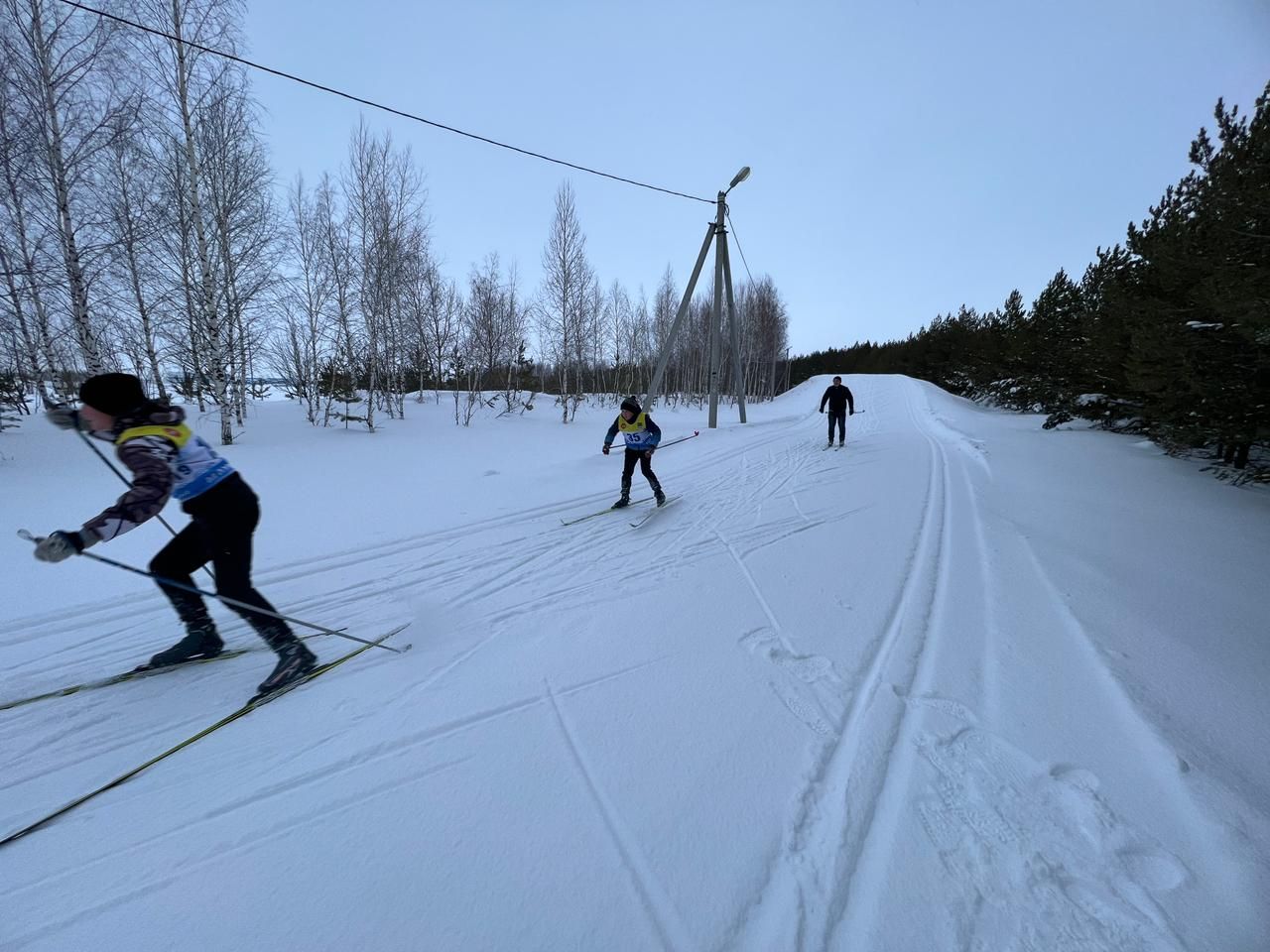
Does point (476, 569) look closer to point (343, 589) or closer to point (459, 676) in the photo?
point (343, 589)

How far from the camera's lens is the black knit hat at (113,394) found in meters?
2.24

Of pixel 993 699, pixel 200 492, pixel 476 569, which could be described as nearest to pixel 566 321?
pixel 476 569

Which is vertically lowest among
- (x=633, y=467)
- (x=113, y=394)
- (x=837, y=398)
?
(x=633, y=467)

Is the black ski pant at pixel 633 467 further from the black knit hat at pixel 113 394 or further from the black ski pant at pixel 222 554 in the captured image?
the black knit hat at pixel 113 394

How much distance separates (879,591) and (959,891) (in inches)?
95.0

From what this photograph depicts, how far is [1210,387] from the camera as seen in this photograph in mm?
6168

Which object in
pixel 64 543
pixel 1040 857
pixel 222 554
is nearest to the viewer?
pixel 1040 857

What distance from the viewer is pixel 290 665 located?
9.06 ft

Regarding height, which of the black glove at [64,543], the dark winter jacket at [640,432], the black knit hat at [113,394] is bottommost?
the black glove at [64,543]

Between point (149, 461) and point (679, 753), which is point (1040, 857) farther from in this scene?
point (149, 461)

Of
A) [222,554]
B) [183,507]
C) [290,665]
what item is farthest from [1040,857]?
[183,507]

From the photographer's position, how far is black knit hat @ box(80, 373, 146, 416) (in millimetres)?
2236

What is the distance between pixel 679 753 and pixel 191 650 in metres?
3.24

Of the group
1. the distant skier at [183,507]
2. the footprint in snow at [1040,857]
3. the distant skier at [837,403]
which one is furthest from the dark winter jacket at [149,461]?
the distant skier at [837,403]
